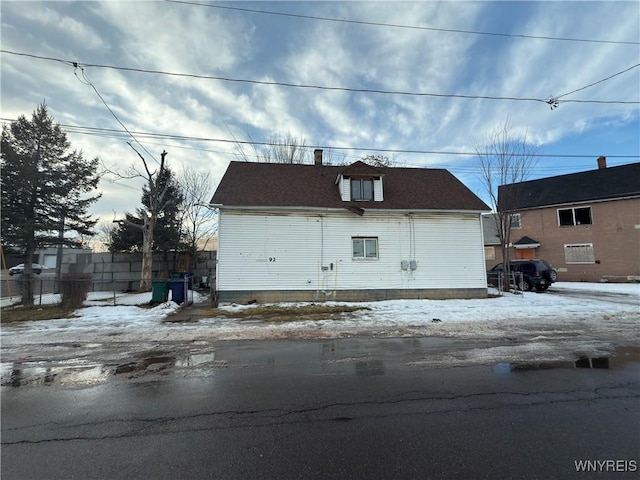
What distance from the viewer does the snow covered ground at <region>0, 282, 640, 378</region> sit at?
652 cm

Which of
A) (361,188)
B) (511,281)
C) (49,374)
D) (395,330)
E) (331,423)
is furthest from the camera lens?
(511,281)

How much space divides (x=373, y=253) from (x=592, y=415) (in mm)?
11047

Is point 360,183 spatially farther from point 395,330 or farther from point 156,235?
point 156,235

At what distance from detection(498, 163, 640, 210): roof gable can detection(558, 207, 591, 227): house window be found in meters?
0.73

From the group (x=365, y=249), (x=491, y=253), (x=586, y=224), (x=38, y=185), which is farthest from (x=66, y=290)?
(x=586, y=224)

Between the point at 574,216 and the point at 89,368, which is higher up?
the point at 574,216

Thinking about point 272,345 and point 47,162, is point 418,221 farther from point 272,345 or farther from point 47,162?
point 47,162

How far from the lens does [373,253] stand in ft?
47.8

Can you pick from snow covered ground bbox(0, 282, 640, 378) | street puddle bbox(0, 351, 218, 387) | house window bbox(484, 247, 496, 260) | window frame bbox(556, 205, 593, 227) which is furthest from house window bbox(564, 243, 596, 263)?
street puddle bbox(0, 351, 218, 387)

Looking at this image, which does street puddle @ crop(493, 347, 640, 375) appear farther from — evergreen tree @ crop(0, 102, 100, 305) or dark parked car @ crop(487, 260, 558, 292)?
evergreen tree @ crop(0, 102, 100, 305)

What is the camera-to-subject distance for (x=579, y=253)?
2464 centimetres

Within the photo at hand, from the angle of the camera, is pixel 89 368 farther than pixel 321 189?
No

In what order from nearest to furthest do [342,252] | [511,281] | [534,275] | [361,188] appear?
[342,252]
[361,188]
[534,275]
[511,281]

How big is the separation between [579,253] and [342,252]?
21760mm
